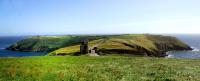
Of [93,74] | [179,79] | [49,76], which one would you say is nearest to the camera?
[179,79]

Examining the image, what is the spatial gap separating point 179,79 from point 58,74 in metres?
11.4

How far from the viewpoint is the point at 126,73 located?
31.1 metres

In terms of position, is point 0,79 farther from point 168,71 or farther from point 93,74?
point 168,71

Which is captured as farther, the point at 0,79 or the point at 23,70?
the point at 23,70

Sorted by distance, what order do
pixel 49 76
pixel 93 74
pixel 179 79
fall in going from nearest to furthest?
pixel 179 79 → pixel 49 76 → pixel 93 74

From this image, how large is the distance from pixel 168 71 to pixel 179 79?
5.40 m

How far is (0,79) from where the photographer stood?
1078 inches

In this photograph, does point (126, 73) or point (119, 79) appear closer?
point (119, 79)

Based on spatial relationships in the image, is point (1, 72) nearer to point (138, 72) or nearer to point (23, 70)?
point (23, 70)

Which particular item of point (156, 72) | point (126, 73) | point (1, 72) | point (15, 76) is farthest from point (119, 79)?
point (1, 72)

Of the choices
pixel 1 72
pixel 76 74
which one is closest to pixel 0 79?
pixel 1 72

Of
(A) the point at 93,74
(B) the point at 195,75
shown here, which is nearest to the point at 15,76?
(A) the point at 93,74

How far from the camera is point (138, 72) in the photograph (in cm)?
3183

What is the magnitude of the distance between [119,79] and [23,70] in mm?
10868
